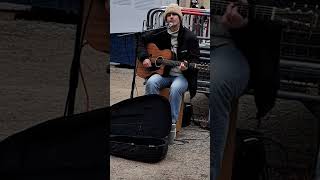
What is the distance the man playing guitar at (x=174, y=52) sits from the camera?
5.09ft

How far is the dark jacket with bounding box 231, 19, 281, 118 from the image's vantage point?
92cm

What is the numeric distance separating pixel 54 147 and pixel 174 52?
69 cm

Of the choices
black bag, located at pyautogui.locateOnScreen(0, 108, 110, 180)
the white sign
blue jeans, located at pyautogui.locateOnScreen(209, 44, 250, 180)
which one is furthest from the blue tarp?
blue jeans, located at pyautogui.locateOnScreen(209, 44, 250, 180)

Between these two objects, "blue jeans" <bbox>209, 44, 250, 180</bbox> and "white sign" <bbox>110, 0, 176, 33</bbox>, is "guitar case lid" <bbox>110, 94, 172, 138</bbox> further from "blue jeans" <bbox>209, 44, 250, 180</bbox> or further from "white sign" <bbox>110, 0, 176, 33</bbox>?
"blue jeans" <bbox>209, 44, 250, 180</bbox>

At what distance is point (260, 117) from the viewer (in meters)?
0.98

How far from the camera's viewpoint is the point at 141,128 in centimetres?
189

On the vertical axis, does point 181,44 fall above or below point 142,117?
above

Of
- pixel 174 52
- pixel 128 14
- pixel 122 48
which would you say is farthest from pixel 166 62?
pixel 128 14

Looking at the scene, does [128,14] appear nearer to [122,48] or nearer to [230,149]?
[122,48]

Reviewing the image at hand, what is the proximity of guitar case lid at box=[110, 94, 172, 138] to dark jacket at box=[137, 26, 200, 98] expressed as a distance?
0.15m

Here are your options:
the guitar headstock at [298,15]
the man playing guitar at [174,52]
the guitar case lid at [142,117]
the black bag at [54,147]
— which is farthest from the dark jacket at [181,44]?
the guitar headstock at [298,15]

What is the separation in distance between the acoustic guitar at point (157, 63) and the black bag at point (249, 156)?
0.53 meters

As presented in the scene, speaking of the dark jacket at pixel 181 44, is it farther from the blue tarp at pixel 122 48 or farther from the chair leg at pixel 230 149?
the chair leg at pixel 230 149

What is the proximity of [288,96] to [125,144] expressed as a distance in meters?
0.90
